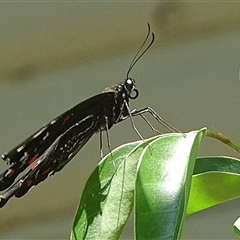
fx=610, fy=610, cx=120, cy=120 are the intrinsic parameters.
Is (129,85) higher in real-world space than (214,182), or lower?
higher

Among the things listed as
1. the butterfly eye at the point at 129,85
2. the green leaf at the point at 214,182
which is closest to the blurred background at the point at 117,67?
the butterfly eye at the point at 129,85

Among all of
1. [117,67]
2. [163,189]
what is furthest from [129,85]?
[117,67]

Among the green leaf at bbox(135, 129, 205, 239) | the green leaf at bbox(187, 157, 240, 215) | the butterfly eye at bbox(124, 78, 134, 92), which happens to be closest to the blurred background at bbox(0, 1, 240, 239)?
the butterfly eye at bbox(124, 78, 134, 92)

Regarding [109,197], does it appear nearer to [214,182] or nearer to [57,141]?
[214,182]

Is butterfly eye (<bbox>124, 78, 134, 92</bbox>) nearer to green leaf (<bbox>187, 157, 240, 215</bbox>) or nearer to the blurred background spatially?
green leaf (<bbox>187, 157, 240, 215</bbox>)

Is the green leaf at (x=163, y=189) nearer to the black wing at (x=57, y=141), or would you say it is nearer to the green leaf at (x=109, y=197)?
the green leaf at (x=109, y=197)

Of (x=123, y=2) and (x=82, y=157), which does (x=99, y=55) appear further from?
(x=82, y=157)
